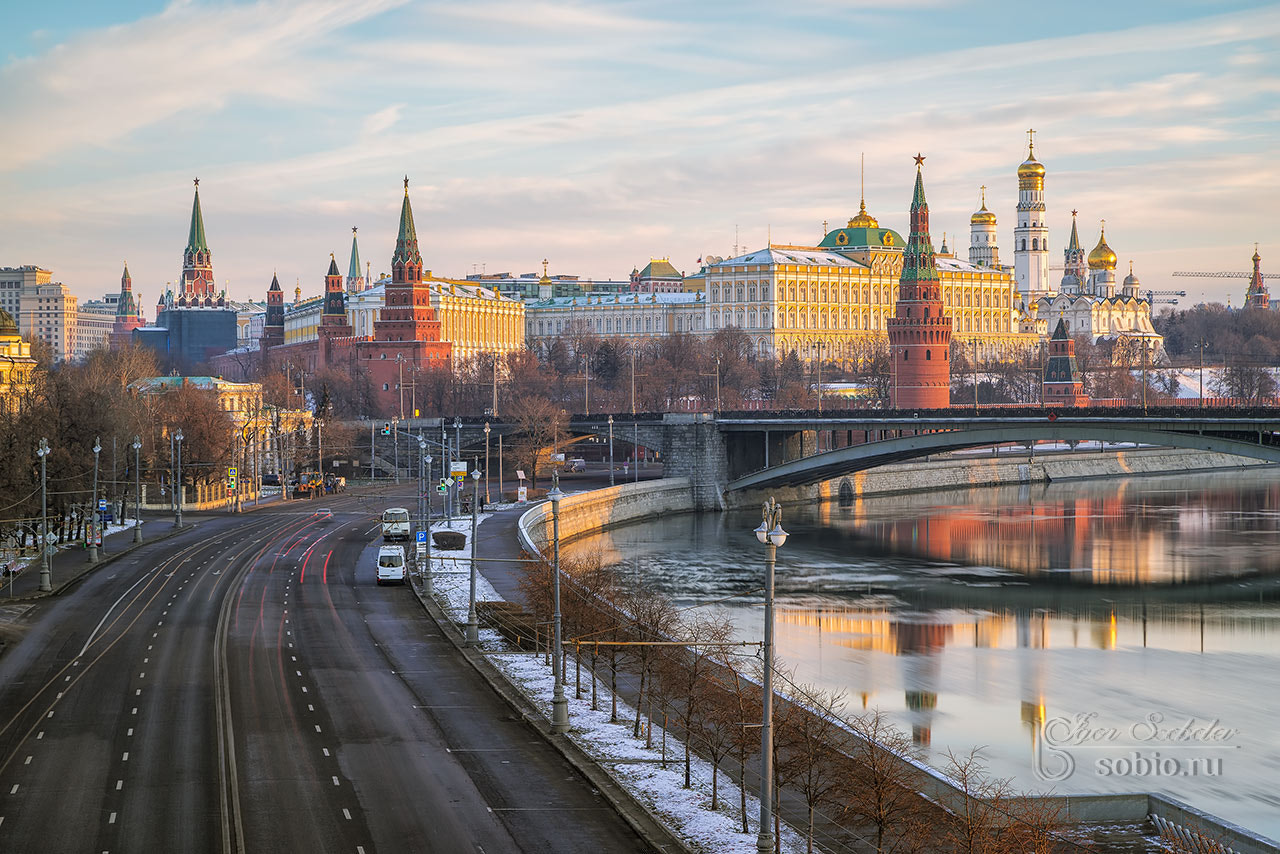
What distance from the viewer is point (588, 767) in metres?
27.4

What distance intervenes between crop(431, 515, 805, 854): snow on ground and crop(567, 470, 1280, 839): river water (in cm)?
617

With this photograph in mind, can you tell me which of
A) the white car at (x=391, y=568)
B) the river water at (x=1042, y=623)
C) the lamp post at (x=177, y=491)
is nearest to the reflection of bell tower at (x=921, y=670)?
the river water at (x=1042, y=623)

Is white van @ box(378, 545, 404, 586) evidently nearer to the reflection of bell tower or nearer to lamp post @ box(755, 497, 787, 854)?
the reflection of bell tower

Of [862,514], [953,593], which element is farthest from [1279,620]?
[862,514]

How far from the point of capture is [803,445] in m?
97.6

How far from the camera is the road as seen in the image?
23781mm

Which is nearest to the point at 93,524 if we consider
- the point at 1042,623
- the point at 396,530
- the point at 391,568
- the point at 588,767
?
the point at 396,530

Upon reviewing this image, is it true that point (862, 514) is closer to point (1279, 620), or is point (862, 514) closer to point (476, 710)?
point (1279, 620)

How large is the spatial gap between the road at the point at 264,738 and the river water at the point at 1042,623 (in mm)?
9317

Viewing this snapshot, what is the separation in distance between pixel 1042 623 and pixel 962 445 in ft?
93.3

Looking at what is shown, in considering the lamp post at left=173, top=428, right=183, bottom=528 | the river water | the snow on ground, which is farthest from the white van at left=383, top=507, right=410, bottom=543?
the snow on ground

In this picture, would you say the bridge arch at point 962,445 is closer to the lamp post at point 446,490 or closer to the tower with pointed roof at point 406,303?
the lamp post at point 446,490

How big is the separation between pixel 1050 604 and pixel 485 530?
2319 cm

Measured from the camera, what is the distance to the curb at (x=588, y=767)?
23.6 meters
